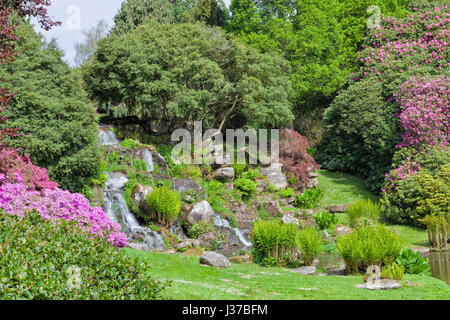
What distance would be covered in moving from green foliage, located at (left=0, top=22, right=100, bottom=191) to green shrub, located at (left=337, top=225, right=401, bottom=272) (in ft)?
33.8

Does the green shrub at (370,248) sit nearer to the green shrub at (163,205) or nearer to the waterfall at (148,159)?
the green shrub at (163,205)

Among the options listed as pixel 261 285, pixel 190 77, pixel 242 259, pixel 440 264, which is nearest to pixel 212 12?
pixel 190 77

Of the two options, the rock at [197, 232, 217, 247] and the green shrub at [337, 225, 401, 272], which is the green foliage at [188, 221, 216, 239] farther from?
the green shrub at [337, 225, 401, 272]

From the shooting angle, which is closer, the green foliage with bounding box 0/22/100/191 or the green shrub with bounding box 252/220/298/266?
the green shrub with bounding box 252/220/298/266

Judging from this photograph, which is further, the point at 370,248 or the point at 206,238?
the point at 206,238

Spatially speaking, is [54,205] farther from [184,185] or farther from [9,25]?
[184,185]

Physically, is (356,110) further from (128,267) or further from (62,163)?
(128,267)

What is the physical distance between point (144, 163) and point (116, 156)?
1346 mm

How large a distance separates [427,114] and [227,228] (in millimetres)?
11263

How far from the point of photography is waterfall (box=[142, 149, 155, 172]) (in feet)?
68.3

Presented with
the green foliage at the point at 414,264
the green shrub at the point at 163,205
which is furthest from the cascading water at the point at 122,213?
the green foliage at the point at 414,264

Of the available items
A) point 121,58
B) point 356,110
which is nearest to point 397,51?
point 356,110

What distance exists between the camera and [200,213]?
17.7 metres

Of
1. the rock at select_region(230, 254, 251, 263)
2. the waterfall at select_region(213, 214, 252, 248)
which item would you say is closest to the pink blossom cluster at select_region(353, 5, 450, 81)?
the waterfall at select_region(213, 214, 252, 248)
